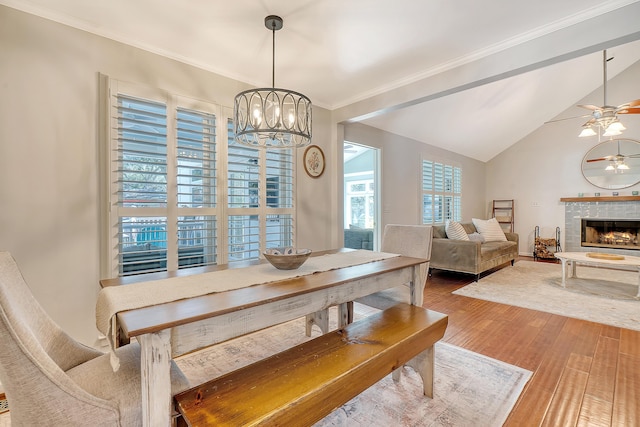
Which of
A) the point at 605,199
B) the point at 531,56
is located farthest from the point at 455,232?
the point at 605,199

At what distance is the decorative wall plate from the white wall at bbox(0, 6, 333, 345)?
1.87m

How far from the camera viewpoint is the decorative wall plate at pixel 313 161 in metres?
3.61

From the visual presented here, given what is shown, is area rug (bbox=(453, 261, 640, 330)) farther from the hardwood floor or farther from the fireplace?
the fireplace

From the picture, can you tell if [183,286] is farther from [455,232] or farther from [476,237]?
[476,237]

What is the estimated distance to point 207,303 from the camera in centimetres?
121

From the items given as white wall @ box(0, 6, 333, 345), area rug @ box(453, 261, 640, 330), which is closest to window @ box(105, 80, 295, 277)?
white wall @ box(0, 6, 333, 345)

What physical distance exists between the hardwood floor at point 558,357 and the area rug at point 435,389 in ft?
0.34

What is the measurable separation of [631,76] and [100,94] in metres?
8.74

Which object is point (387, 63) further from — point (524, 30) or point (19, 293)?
point (19, 293)

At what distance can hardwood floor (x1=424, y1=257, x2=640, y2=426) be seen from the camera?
1.65 meters

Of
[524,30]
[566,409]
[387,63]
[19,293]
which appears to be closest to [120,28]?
[19,293]

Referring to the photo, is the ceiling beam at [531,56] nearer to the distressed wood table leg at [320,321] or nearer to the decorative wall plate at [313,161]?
the decorative wall plate at [313,161]

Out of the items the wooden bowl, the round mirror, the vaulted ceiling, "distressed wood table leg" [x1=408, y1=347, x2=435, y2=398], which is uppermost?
the vaulted ceiling

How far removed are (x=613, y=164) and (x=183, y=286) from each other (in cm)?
798
